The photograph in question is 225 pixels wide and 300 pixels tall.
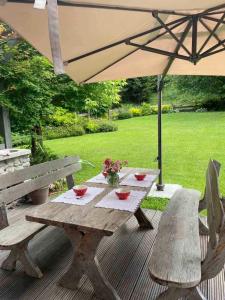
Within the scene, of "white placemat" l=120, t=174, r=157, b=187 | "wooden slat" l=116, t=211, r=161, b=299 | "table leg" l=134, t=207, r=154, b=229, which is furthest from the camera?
"table leg" l=134, t=207, r=154, b=229

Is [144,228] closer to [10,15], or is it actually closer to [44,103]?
[10,15]

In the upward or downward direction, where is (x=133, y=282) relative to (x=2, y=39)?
downward

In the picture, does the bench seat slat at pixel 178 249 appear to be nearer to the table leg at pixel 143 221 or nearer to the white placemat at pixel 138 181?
the white placemat at pixel 138 181

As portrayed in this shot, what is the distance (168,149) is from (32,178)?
6.04m

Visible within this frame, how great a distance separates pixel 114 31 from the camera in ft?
8.33

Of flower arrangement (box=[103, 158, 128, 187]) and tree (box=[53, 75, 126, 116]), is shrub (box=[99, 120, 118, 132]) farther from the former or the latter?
flower arrangement (box=[103, 158, 128, 187])

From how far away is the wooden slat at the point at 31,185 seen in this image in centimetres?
275

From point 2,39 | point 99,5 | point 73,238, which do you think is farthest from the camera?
point 2,39

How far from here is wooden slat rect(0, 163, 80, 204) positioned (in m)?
2.75

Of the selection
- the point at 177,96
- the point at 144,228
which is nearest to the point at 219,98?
the point at 177,96

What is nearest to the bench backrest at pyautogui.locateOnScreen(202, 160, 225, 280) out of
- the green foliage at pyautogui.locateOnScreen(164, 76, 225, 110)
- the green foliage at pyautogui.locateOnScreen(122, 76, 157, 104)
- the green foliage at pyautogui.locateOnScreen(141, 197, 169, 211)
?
the green foliage at pyautogui.locateOnScreen(141, 197, 169, 211)

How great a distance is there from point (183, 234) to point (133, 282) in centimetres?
71

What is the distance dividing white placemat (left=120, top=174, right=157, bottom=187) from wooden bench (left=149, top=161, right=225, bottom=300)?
26.1 inches

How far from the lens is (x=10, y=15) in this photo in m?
1.97
